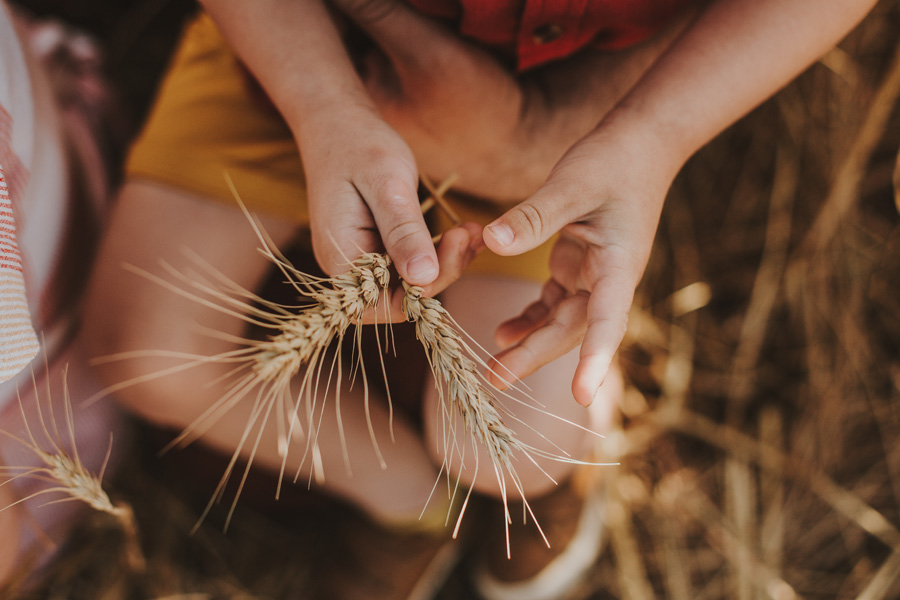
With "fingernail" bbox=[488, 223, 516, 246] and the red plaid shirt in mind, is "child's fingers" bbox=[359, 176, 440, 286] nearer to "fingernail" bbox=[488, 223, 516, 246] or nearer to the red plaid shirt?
"fingernail" bbox=[488, 223, 516, 246]

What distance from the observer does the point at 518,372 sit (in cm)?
60

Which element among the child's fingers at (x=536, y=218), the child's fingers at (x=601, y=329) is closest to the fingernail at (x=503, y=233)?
the child's fingers at (x=536, y=218)

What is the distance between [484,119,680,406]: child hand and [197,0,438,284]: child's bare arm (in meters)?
0.10

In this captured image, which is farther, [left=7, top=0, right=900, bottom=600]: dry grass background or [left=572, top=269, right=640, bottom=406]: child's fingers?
[left=7, top=0, right=900, bottom=600]: dry grass background

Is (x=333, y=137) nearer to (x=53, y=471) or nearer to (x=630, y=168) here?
(x=630, y=168)

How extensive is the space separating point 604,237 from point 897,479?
1.11 metres

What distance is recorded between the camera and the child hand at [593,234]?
21.6 inches

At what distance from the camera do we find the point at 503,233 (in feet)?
1.75

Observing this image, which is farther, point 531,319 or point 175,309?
point 175,309

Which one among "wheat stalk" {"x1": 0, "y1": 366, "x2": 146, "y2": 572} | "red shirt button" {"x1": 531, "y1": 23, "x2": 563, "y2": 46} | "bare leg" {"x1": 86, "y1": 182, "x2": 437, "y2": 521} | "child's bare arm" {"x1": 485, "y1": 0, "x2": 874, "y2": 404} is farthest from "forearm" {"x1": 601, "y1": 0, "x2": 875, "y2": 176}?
"wheat stalk" {"x1": 0, "y1": 366, "x2": 146, "y2": 572}

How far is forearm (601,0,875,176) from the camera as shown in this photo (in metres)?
0.69

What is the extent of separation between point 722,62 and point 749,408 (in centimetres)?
93

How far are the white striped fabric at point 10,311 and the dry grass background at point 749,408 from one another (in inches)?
27.0

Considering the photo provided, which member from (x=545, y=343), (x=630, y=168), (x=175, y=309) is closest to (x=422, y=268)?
(x=545, y=343)
